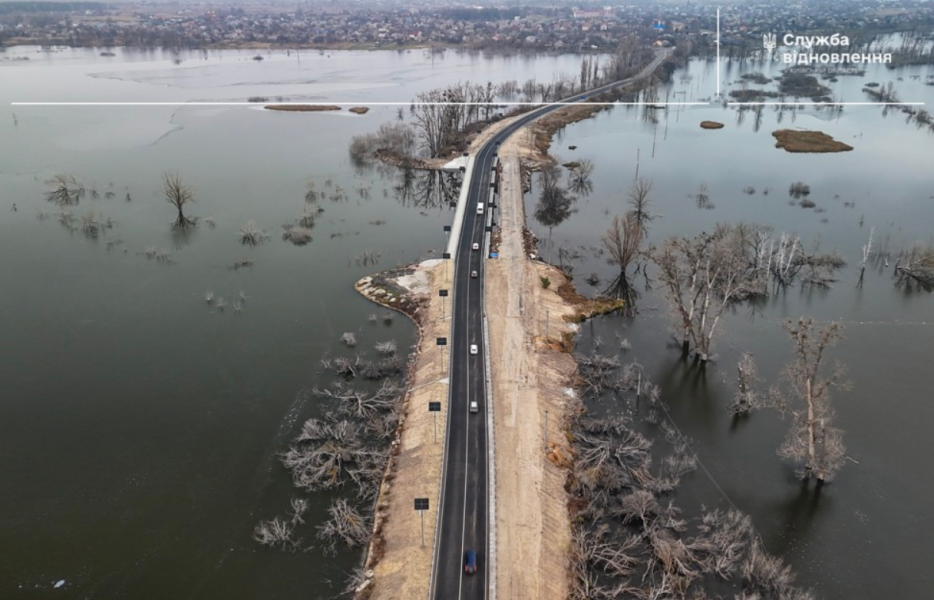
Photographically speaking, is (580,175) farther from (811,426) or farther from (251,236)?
(811,426)

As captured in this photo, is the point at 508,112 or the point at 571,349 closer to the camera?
the point at 571,349

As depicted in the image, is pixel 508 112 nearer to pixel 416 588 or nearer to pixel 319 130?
pixel 319 130

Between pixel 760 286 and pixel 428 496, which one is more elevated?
pixel 760 286

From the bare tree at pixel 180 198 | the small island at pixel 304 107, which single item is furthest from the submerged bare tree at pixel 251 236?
the small island at pixel 304 107

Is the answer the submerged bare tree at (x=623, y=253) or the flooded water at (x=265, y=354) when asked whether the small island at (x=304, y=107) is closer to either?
the flooded water at (x=265, y=354)

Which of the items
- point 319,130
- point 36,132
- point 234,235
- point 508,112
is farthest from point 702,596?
point 36,132

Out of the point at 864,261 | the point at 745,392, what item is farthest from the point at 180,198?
the point at 864,261
